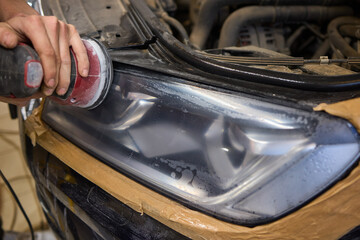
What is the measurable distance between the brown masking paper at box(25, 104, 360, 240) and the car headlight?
18 mm

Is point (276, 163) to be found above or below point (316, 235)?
above

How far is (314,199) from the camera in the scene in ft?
1.99

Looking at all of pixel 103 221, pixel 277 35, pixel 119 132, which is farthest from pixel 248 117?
pixel 277 35

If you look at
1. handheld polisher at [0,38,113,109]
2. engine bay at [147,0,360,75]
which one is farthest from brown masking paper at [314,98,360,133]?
engine bay at [147,0,360,75]

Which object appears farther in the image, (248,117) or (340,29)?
(340,29)

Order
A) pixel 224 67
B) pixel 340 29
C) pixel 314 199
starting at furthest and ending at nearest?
pixel 340 29 < pixel 224 67 < pixel 314 199

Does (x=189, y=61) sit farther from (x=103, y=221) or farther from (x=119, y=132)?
(x=103, y=221)

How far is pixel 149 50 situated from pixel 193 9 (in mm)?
825

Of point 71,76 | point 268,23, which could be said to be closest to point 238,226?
point 71,76

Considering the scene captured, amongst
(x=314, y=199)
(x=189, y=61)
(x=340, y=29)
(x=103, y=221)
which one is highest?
(x=340, y=29)

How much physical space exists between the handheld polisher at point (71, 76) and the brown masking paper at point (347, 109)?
20.0 inches

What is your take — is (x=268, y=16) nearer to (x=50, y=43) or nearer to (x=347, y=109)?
(x=347, y=109)

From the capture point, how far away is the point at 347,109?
1.93 ft

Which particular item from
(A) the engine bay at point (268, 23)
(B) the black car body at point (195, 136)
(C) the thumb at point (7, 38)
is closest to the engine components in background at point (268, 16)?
(A) the engine bay at point (268, 23)
